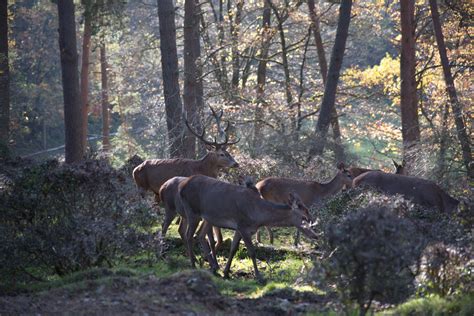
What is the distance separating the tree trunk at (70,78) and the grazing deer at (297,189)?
274 inches

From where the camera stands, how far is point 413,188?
590 inches

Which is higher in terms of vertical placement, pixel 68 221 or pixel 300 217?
pixel 68 221

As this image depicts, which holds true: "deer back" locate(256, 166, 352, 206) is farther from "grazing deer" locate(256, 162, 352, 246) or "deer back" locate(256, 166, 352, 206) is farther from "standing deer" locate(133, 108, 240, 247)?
"standing deer" locate(133, 108, 240, 247)

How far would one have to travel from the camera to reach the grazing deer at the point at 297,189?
49.8 ft

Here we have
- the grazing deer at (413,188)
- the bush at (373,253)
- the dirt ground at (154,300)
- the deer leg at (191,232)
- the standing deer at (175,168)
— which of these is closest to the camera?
the bush at (373,253)

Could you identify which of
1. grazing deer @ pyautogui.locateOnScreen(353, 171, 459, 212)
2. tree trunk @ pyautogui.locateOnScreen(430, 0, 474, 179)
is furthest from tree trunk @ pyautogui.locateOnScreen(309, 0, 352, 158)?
grazing deer @ pyautogui.locateOnScreen(353, 171, 459, 212)

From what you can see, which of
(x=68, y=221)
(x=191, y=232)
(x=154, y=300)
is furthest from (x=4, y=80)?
(x=154, y=300)

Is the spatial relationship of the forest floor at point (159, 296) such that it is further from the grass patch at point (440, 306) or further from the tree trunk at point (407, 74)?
the tree trunk at point (407, 74)

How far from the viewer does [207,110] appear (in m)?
25.5

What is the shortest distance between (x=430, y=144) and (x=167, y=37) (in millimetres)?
7721

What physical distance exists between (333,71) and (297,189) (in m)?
7.87

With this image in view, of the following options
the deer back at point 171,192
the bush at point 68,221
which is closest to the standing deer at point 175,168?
the deer back at point 171,192

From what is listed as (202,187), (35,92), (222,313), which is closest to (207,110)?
(202,187)

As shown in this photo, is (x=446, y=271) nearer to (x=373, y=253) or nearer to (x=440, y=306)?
(x=440, y=306)
